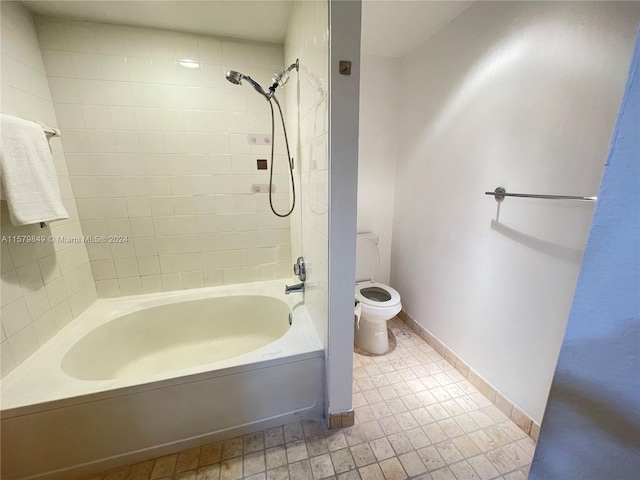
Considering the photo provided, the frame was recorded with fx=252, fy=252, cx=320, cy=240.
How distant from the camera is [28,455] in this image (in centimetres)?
105

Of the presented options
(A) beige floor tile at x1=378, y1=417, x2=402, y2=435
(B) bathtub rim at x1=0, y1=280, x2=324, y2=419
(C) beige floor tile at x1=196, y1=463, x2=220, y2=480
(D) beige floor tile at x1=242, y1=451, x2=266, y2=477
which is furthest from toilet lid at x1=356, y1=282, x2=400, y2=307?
(C) beige floor tile at x1=196, y1=463, x2=220, y2=480

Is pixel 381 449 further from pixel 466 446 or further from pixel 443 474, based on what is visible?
pixel 466 446

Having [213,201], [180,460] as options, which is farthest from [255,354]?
[213,201]

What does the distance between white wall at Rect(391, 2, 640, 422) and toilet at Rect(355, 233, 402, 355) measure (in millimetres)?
359

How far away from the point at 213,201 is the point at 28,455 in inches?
59.2

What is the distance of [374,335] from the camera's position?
186 centimetres

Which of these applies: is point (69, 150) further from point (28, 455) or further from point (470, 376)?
point (470, 376)

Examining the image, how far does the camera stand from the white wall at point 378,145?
6.62ft

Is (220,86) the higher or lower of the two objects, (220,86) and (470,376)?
the higher

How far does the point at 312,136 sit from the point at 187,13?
1076mm

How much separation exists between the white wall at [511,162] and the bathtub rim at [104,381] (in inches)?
40.0

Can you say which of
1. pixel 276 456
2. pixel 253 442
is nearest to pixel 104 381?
pixel 253 442

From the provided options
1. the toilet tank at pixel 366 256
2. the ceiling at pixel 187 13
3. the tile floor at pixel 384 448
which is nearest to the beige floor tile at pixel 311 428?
the tile floor at pixel 384 448

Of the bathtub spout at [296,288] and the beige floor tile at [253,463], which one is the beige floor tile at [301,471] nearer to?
the beige floor tile at [253,463]
